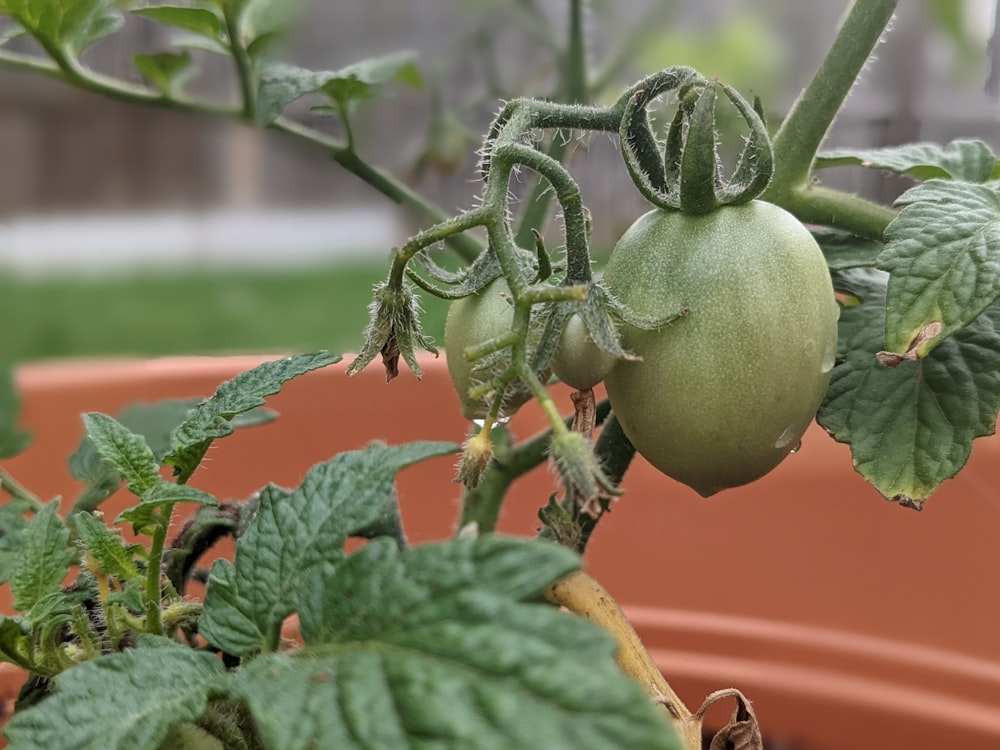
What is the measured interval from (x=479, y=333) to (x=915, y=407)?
0.24 m

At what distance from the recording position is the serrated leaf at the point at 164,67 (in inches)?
25.9

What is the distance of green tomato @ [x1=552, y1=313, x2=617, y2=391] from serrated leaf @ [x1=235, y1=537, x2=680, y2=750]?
11 cm

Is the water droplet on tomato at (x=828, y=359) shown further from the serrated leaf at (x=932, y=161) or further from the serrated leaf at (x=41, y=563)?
the serrated leaf at (x=41, y=563)

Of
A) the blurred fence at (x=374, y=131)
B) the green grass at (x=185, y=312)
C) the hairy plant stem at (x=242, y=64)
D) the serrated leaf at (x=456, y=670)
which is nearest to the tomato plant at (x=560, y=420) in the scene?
the serrated leaf at (x=456, y=670)

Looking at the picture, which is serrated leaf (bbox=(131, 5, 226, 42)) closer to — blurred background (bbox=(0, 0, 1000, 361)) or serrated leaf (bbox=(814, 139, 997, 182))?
blurred background (bbox=(0, 0, 1000, 361))

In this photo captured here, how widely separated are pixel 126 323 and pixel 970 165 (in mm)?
1840

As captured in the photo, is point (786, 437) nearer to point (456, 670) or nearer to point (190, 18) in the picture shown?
point (456, 670)

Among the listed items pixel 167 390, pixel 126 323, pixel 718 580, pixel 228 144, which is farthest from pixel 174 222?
pixel 718 580

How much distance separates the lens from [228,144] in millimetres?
3070

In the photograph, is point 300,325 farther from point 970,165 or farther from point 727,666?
point 970,165

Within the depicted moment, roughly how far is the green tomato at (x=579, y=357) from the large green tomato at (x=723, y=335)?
3cm

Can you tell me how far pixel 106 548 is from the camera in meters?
0.43

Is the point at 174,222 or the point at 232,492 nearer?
the point at 232,492

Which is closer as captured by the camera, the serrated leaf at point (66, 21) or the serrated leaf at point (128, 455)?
the serrated leaf at point (128, 455)
